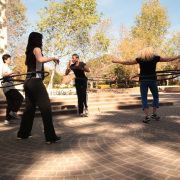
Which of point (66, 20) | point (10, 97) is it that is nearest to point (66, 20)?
point (66, 20)

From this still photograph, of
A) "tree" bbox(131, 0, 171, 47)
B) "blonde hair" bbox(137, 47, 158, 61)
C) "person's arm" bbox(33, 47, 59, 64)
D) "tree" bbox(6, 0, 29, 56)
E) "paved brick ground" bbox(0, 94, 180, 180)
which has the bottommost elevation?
"paved brick ground" bbox(0, 94, 180, 180)

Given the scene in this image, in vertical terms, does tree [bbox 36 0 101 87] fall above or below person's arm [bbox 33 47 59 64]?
above

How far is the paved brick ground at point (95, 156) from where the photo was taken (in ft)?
8.43

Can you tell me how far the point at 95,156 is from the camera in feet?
10.6

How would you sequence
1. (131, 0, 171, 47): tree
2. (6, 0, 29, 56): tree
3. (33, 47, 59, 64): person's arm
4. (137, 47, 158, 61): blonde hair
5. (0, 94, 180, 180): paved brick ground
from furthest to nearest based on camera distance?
(131, 0, 171, 47): tree
(6, 0, 29, 56): tree
(137, 47, 158, 61): blonde hair
(33, 47, 59, 64): person's arm
(0, 94, 180, 180): paved brick ground

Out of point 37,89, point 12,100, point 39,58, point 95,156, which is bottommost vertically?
point 95,156

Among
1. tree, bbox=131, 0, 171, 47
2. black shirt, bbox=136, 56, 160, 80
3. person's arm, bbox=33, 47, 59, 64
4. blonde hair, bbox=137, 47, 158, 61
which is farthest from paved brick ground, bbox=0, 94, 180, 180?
tree, bbox=131, 0, 171, 47

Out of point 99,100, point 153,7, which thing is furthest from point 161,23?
point 99,100

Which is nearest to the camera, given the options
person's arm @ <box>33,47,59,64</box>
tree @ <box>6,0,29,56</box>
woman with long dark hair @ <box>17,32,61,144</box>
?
person's arm @ <box>33,47,59,64</box>

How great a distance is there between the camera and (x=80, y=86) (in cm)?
737

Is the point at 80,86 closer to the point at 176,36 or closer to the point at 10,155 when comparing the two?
the point at 10,155

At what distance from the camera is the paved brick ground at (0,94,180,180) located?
2.57 metres

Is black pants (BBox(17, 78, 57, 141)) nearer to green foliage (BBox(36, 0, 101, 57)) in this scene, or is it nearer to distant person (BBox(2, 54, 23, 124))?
distant person (BBox(2, 54, 23, 124))

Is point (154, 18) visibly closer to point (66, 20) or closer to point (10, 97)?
point (66, 20)
